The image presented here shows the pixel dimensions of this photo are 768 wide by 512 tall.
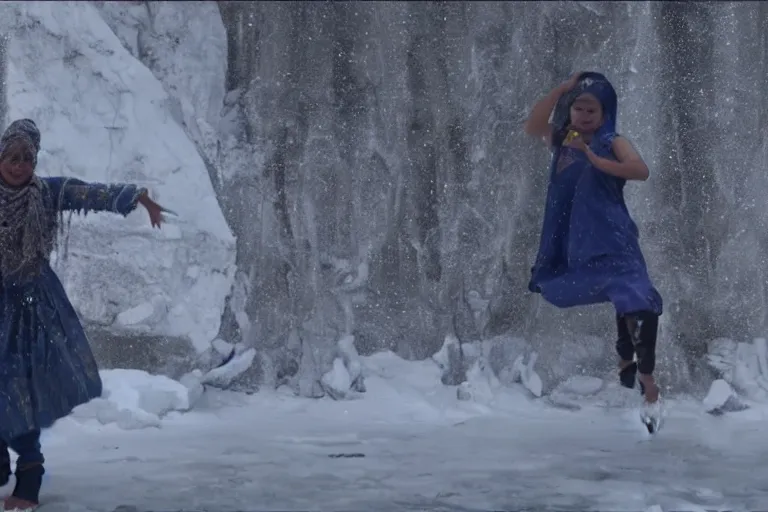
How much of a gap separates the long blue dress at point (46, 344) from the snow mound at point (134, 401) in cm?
127

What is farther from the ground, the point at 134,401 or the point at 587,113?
the point at 587,113

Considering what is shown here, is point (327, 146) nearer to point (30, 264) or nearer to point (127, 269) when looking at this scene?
point (127, 269)

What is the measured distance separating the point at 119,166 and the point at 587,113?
273 cm

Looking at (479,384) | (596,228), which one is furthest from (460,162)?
(596,228)

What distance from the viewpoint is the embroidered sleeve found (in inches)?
161

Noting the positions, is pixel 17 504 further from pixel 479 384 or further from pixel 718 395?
pixel 718 395

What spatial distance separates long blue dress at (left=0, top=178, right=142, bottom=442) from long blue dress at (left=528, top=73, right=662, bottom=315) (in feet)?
5.80

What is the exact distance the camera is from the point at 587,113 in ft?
15.3

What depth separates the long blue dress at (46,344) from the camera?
3.87m

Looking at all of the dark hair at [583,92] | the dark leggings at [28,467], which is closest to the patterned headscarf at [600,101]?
the dark hair at [583,92]

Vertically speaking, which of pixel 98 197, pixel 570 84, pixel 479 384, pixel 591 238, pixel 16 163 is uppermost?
pixel 570 84

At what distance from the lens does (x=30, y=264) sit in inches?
157

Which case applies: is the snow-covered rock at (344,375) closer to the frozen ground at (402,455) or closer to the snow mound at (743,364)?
the frozen ground at (402,455)

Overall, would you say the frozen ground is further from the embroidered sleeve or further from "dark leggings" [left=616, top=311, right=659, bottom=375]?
the embroidered sleeve
